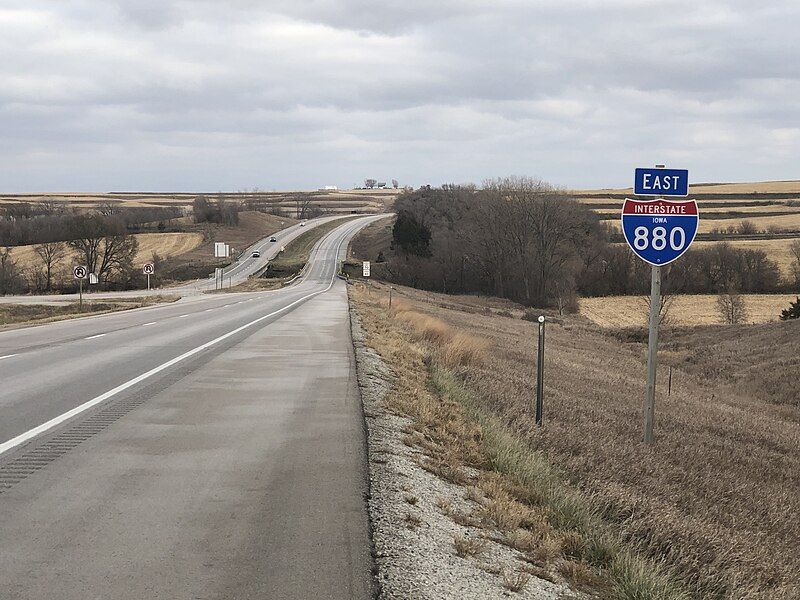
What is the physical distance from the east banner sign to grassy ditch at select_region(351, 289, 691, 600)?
3473mm

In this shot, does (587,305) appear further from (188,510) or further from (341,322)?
(188,510)

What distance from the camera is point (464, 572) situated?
4801 millimetres

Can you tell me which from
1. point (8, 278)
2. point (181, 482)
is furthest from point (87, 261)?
point (181, 482)

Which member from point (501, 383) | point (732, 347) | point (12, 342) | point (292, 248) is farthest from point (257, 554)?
point (292, 248)

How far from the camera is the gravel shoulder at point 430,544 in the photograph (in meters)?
4.55

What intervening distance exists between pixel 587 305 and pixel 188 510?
7575 cm

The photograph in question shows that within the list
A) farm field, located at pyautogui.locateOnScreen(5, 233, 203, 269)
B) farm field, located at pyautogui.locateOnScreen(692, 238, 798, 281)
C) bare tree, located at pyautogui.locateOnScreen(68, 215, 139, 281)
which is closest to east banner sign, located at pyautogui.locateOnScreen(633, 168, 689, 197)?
farm field, located at pyautogui.locateOnScreen(692, 238, 798, 281)

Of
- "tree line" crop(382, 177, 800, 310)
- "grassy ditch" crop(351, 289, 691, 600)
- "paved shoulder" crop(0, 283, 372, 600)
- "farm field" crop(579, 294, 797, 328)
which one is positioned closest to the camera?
"paved shoulder" crop(0, 283, 372, 600)

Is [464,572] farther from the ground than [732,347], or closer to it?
farther from the ground

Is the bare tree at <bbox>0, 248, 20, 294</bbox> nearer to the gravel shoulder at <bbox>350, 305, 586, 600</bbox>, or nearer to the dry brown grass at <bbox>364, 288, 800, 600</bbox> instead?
the dry brown grass at <bbox>364, 288, 800, 600</bbox>

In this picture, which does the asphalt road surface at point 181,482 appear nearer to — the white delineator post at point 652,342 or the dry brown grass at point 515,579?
the dry brown grass at point 515,579

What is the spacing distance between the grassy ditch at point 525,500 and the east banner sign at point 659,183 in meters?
3.47

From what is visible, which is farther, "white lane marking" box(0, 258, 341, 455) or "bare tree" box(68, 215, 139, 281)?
"bare tree" box(68, 215, 139, 281)

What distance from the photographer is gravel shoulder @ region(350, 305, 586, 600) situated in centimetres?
455
